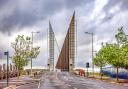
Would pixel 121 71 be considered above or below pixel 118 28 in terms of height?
below

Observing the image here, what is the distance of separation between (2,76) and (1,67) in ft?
6.05

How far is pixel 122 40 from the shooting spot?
8088 centimetres

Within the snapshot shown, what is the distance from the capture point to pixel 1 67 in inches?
3248

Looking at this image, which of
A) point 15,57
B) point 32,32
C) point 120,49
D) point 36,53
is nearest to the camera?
point 120,49

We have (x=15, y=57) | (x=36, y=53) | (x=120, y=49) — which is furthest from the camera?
(x=36, y=53)

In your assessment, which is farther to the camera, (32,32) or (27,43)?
(32,32)

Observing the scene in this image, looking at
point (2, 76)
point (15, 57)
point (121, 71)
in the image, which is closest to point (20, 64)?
point (15, 57)

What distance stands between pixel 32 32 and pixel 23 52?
70.3ft

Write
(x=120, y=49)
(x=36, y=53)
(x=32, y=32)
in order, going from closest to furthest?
(x=120, y=49) < (x=36, y=53) < (x=32, y=32)

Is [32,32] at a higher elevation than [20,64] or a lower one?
higher

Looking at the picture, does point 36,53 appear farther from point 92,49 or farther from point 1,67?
point 1,67

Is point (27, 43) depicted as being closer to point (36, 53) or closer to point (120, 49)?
point (36, 53)

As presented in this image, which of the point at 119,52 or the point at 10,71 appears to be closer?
the point at 119,52

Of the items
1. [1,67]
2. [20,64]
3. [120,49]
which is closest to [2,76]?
[1,67]
